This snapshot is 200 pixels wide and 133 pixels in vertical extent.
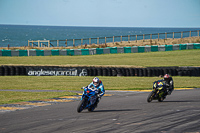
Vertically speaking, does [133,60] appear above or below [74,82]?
above

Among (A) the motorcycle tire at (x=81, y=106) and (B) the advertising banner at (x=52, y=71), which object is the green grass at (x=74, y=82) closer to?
(B) the advertising banner at (x=52, y=71)

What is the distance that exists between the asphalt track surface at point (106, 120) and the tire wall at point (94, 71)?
46.9ft

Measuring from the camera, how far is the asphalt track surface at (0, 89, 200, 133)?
9.20 metres

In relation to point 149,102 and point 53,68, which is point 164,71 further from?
point 149,102

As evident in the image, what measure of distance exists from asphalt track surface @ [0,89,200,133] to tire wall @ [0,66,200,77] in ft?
46.9

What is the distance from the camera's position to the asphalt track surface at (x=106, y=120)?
9195mm

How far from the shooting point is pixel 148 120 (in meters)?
10.5

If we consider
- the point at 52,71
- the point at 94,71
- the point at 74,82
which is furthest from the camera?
the point at 52,71

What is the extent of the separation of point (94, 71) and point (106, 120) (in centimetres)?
1780

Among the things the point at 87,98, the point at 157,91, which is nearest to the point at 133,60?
the point at 157,91

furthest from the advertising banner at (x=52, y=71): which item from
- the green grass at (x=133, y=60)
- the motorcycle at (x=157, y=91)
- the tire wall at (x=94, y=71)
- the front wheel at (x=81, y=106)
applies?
the front wheel at (x=81, y=106)

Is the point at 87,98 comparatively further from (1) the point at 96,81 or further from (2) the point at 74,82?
(2) the point at 74,82

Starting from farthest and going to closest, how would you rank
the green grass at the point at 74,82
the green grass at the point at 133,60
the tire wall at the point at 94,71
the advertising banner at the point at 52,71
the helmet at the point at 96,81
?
the green grass at the point at 133,60 → the advertising banner at the point at 52,71 → the tire wall at the point at 94,71 → the green grass at the point at 74,82 → the helmet at the point at 96,81

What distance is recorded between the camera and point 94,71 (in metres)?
28.3
